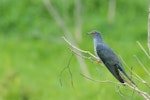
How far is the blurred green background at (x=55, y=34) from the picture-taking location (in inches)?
707

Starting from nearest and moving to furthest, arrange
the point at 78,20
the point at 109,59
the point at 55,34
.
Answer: the point at 109,59 < the point at 55,34 < the point at 78,20

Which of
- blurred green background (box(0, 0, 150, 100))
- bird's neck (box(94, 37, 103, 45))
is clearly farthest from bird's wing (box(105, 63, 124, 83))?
blurred green background (box(0, 0, 150, 100))

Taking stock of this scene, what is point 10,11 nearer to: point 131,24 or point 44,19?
point 44,19

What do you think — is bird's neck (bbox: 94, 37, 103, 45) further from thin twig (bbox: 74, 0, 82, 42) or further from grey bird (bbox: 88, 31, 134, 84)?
thin twig (bbox: 74, 0, 82, 42)

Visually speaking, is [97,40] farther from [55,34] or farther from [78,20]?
[78,20]

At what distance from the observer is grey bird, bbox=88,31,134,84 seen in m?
7.12

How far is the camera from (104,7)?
21266 millimetres

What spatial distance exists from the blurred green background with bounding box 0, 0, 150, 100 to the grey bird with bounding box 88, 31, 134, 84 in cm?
832

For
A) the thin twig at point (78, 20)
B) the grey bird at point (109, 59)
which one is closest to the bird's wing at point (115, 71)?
the grey bird at point (109, 59)

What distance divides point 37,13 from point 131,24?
2237mm

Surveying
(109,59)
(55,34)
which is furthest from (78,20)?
(109,59)

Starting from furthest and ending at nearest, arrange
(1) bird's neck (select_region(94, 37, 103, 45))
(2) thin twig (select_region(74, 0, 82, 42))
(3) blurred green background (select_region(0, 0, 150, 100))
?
1. (2) thin twig (select_region(74, 0, 82, 42))
2. (3) blurred green background (select_region(0, 0, 150, 100))
3. (1) bird's neck (select_region(94, 37, 103, 45))

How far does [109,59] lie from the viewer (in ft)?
25.2

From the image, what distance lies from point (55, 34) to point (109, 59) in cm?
1303
